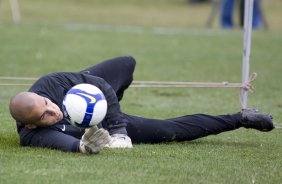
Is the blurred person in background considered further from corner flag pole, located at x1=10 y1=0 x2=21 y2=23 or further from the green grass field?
corner flag pole, located at x1=10 y1=0 x2=21 y2=23

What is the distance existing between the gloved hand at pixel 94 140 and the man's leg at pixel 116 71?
1.37 m

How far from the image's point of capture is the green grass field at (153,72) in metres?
6.95

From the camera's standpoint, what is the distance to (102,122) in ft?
26.7

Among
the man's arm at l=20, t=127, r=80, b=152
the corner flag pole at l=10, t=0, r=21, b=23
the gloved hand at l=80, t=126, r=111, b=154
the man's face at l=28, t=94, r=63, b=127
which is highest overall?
the man's face at l=28, t=94, r=63, b=127

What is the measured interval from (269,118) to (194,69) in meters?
9.28

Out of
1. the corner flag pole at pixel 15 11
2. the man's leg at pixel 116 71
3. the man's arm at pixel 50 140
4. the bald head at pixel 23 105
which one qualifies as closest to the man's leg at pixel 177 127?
the man's leg at pixel 116 71

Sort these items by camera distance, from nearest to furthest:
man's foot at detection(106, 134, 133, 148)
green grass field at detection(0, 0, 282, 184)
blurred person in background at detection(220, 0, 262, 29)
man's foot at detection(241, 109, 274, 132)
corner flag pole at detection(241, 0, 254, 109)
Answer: green grass field at detection(0, 0, 282, 184) < man's foot at detection(106, 134, 133, 148) < man's foot at detection(241, 109, 274, 132) < corner flag pole at detection(241, 0, 254, 109) < blurred person in background at detection(220, 0, 262, 29)

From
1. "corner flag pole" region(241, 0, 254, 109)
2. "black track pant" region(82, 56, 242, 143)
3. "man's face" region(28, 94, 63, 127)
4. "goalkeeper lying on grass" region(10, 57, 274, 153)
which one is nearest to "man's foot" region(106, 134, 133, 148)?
"goalkeeper lying on grass" region(10, 57, 274, 153)

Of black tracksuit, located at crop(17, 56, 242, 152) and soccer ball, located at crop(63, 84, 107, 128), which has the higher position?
soccer ball, located at crop(63, 84, 107, 128)

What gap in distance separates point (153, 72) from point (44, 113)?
31.6ft

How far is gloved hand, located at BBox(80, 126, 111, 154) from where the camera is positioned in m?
7.24

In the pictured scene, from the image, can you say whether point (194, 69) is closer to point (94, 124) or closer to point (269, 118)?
point (269, 118)

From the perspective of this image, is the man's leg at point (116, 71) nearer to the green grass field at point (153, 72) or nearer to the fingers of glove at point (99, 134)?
the green grass field at point (153, 72)

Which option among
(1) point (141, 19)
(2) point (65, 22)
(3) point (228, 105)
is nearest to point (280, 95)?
(3) point (228, 105)
